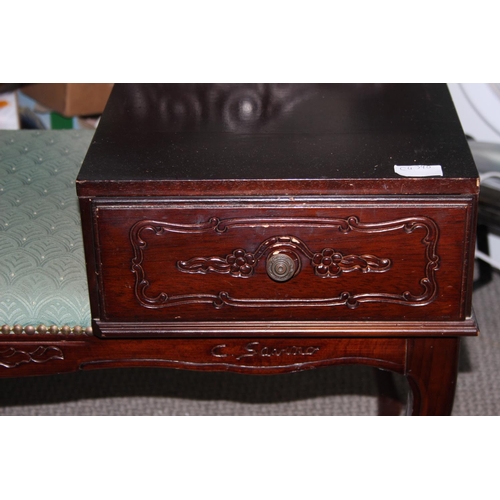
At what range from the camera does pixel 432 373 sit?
2.88ft

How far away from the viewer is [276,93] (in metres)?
0.94

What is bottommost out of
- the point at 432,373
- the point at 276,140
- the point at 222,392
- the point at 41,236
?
the point at 222,392

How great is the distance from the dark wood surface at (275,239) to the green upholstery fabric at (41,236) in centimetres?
3

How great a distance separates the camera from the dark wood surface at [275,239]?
2.52ft

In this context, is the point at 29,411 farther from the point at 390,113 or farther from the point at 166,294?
the point at 390,113

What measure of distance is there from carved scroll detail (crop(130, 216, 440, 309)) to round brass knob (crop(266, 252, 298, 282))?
1 centimetres

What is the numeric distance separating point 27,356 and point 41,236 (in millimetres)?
128

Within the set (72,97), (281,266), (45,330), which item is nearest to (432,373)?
(281,266)

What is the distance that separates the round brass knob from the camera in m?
0.79

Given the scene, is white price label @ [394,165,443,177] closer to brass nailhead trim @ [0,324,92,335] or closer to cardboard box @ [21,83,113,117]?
brass nailhead trim @ [0,324,92,335]

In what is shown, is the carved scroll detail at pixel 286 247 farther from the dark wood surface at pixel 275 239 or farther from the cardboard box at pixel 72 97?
the cardboard box at pixel 72 97

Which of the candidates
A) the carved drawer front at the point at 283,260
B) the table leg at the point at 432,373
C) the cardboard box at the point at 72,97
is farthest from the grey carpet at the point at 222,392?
the cardboard box at the point at 72,97

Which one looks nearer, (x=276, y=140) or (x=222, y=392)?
(x=276, y=140)

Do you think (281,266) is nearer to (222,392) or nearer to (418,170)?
(418,170)
